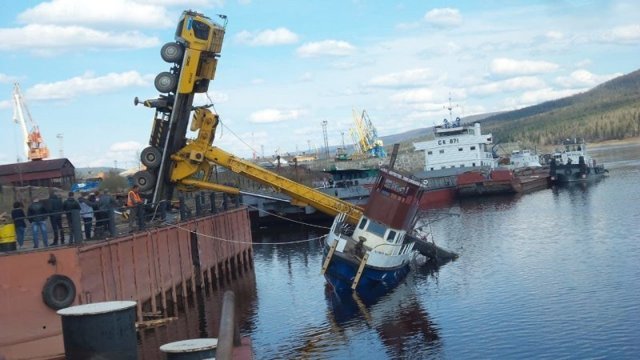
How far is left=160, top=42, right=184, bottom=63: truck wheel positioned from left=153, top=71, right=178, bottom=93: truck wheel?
793 millimetres

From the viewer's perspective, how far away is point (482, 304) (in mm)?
29656

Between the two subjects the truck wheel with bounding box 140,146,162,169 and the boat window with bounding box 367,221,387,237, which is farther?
the truck wheel with bounding box 140,146,162,169

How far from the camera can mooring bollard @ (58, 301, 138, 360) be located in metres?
12.2

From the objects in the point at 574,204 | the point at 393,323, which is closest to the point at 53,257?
the point at 393,323

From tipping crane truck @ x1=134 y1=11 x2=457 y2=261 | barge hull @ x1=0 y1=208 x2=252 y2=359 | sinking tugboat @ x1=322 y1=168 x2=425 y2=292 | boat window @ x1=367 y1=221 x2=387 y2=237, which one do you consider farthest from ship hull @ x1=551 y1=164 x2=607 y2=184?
boat window @ x1=367 y1=221 x2=387 y2=237

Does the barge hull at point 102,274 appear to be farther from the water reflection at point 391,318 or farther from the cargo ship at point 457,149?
the cargo ship at point 457,149

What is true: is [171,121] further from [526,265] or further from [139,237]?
[526,265]

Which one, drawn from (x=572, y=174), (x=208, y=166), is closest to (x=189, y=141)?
(x=208, y=166)

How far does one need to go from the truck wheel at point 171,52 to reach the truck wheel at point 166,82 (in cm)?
79

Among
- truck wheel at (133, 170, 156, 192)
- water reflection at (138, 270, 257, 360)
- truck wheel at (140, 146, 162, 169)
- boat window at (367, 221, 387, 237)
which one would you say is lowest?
water reflection at (138, 270, 257, 360)

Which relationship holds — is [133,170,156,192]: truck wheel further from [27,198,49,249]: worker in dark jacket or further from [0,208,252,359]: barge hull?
[27,198,49,249]: worker in dark jacket

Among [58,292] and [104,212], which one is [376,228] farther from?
[58,292]

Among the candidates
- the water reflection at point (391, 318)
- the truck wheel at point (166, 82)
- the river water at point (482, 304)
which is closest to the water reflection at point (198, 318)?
the river water at point (482, 304)

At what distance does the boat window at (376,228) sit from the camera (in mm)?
34531
